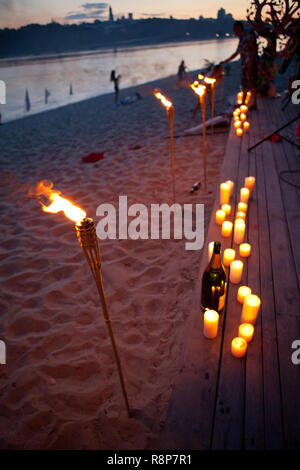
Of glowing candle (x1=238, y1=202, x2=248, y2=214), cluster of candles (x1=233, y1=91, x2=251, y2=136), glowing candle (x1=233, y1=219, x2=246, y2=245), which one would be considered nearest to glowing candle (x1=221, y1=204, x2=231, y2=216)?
glowing candle (x1=238, y1=202, x2=248, y2=214)

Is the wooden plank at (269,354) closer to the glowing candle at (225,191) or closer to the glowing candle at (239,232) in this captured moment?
the glowing candle at (239,232)

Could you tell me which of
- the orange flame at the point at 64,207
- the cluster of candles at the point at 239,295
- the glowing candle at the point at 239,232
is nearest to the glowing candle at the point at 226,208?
the cluster of candles at the point at 239,295

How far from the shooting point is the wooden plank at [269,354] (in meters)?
1.27

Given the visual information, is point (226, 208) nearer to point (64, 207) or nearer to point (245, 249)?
point (245, 249)

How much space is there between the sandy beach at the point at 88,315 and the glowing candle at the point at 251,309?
0.88m

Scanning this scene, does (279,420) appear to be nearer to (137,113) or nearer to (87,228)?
(87,228)

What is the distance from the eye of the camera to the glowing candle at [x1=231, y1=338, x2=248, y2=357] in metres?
1.54

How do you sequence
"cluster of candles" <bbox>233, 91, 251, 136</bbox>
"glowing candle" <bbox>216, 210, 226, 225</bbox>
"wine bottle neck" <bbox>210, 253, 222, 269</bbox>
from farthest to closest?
"cluster of candles" <bbox>233, 91, 251, 136</bbox> < "glowing candle" <bbox>216, 210, 226, 225</bbox> < "wine bottle neck" <bbox>210, 253, 222, 269</bbox>

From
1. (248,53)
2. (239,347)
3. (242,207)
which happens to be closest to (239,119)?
(248,53)

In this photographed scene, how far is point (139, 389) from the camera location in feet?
6.91

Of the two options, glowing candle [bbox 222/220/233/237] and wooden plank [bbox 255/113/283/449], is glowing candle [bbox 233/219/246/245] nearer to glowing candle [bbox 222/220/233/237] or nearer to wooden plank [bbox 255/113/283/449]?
glowing candle [bbox 222/220/233/237]

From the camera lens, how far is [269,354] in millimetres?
1596

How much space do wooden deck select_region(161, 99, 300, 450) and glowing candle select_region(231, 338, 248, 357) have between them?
4 cm

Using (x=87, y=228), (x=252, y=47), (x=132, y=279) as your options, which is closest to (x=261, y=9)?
(x=252, y=47)
